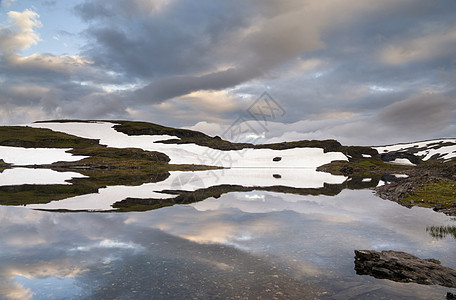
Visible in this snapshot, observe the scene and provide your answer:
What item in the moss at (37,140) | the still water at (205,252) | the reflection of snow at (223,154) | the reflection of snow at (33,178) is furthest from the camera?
the moss at (37,140)

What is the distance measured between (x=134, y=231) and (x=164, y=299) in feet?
28.8

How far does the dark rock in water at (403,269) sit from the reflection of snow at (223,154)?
11518 centimetres

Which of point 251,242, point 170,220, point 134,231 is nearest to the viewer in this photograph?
point 251,242

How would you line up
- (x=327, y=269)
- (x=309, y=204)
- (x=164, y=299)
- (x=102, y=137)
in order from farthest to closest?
(x=102, y=137) → (x=309, y=204) → (x=327, y=269) → (x=164, y=299)

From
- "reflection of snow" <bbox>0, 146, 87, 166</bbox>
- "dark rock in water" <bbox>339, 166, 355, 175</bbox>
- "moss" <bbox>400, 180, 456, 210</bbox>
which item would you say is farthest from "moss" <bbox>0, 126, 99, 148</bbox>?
"moss" <bbox>400, 180, 456, 210</bbox>

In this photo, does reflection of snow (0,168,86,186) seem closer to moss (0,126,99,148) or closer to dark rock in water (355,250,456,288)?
dark rock in water (355,250,456,288)

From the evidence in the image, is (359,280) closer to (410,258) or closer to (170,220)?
(410,258)

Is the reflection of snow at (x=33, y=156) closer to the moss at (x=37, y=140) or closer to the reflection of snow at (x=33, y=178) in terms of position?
the moss at (x=37, y=140)

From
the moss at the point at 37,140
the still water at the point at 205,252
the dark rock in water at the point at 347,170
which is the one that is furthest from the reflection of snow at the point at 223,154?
the still water at the point at 205,252

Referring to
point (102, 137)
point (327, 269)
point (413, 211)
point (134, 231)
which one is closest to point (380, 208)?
point (413, 211)

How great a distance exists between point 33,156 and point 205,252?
373ft

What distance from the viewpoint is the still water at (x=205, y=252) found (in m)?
9.44

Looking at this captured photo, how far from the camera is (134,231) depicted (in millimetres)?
16719

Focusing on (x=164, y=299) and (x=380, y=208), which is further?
(x=380, y=208)
